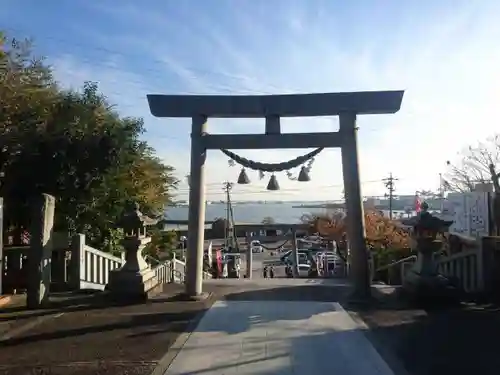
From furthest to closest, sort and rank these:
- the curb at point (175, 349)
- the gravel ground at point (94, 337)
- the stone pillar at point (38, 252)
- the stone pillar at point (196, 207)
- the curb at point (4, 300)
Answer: the stone pillar at point (196, 207), the curb at point (4, 300), the stone pillar at point (38, 252), the gravel ground at point (94, 337), the curb at point (175, 349)

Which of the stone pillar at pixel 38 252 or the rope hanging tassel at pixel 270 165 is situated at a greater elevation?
the rope hanging tassel at pixel 270 165

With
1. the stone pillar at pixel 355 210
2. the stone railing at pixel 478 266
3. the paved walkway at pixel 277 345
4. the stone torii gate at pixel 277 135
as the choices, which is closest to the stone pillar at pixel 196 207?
the stone torii gate at pixel 277 135

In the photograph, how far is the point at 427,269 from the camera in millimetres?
9781

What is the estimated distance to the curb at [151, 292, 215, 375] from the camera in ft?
18.5

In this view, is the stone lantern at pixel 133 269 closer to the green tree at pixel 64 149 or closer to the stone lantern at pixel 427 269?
the green tree at pixel 64 149

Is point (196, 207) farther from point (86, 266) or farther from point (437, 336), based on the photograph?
point (437, 336)

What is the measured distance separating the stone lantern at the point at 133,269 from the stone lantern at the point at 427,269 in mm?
5141

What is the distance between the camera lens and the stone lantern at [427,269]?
30.9ft

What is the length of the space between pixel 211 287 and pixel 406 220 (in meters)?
4.72

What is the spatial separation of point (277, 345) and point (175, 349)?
1.29 metres

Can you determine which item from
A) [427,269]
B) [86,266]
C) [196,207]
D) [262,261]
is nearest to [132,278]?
[196,207]

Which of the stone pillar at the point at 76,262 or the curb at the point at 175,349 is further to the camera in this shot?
the stone pillar at the point at 76,262

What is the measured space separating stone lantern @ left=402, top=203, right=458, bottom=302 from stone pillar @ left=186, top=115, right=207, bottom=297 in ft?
13.6

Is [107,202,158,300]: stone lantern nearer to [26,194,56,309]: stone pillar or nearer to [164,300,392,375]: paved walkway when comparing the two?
[26,194,56,309]: stone pillar
